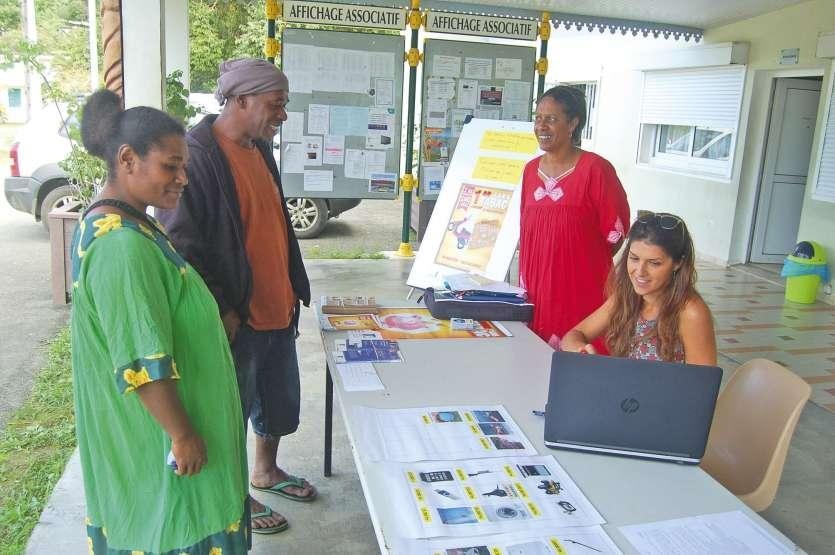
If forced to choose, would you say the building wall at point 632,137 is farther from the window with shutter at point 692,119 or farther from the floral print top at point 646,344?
the floral print top at point 646,344

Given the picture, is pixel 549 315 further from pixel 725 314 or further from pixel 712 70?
pixel 712 70

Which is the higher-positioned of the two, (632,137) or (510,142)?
(632,137)

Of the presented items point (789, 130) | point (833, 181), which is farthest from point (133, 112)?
point (789, 130)

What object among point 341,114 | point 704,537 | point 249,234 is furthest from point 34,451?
point 341,114

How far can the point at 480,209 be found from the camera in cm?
376

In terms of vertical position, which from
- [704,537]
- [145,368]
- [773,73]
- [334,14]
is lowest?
[704,537]

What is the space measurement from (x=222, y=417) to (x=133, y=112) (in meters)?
0.69

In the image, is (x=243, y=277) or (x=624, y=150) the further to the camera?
(x=624, y=150)

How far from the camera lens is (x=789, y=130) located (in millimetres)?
7074

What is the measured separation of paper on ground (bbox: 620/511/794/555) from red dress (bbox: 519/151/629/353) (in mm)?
1308

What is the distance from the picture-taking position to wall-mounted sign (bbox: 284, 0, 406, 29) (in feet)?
18.9

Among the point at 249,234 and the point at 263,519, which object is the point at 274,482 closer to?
the point at 263,519

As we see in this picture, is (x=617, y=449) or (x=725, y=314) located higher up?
(x=617, y=449)

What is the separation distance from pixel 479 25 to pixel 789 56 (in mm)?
3089
